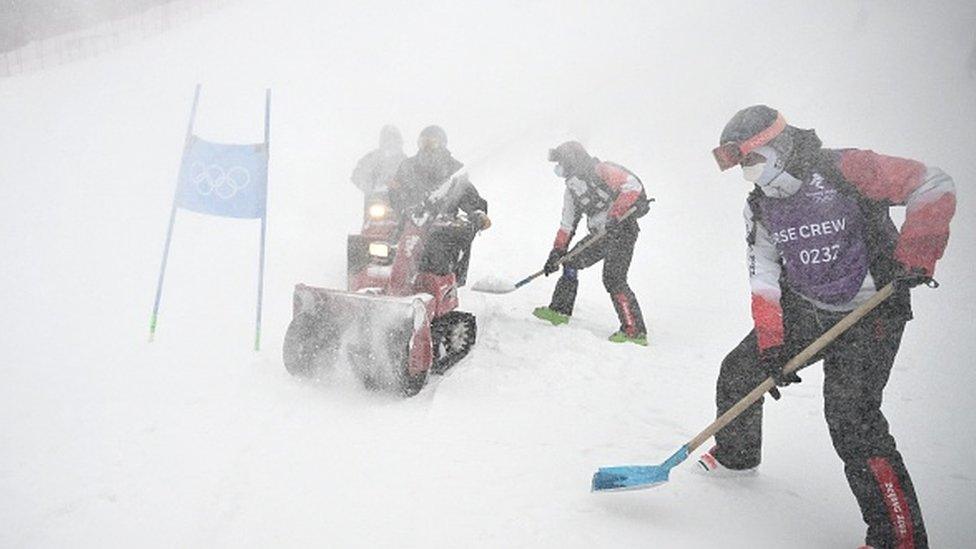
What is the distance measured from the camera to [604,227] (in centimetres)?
543

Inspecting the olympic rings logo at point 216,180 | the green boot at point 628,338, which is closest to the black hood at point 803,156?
the green boot at point 628,338

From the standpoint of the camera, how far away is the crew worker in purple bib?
205 cm

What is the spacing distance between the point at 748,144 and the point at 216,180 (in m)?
4.01

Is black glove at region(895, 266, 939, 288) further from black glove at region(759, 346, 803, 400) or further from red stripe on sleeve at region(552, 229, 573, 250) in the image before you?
red stripe on sleeve at region(552, 229, 573, 250)

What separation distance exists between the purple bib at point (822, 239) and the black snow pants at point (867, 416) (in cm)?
15

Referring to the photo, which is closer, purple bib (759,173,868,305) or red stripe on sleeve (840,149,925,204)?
red stripe on sleeve (840,149,925,204)

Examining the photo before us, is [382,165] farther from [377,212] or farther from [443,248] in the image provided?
[443,248]

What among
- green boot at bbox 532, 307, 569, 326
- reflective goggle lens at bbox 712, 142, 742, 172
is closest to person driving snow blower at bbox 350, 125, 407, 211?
green boot at bbox 532, 307, 569, 326

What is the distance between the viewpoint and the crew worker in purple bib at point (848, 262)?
2047 millimetres

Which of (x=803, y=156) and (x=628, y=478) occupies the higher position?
(x=803, y=156)

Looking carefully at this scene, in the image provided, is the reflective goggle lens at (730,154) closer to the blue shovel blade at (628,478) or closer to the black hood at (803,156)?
the black hood at (803,156)

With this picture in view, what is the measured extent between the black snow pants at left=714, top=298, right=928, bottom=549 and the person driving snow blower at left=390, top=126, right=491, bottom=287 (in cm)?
259

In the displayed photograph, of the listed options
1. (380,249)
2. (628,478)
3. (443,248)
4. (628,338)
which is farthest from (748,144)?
(628,338)

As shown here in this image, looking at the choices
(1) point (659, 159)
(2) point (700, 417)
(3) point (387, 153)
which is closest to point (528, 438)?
(2) point (700, 417)
